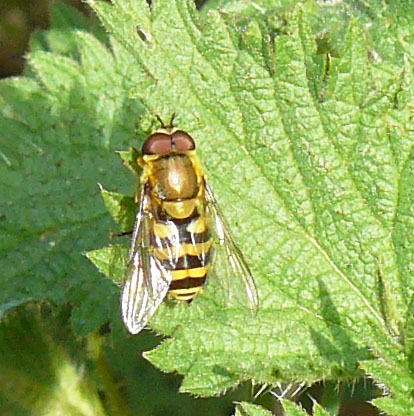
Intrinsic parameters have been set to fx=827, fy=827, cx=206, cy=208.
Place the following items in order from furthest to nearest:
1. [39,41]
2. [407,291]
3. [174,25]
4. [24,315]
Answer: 1. [39,41]
2. [24,315]
3. [174,25]
4. [407,291]

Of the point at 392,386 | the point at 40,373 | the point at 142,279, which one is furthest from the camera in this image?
the point at 40,373

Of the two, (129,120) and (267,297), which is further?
(129,120)

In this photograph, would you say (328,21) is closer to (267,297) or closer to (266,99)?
(266,99)

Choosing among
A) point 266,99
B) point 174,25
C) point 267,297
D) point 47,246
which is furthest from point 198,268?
point 47,246

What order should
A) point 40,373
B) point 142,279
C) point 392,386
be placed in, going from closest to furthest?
point 392,386 < point 142,279 < point 40,373

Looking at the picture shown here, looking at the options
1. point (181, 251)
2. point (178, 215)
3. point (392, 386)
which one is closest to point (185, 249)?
point (181, 251)

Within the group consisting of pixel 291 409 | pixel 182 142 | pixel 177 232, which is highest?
pixel 182 142

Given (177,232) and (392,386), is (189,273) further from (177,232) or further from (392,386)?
(392,386)

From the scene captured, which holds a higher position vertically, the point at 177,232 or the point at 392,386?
the point at 177,232
